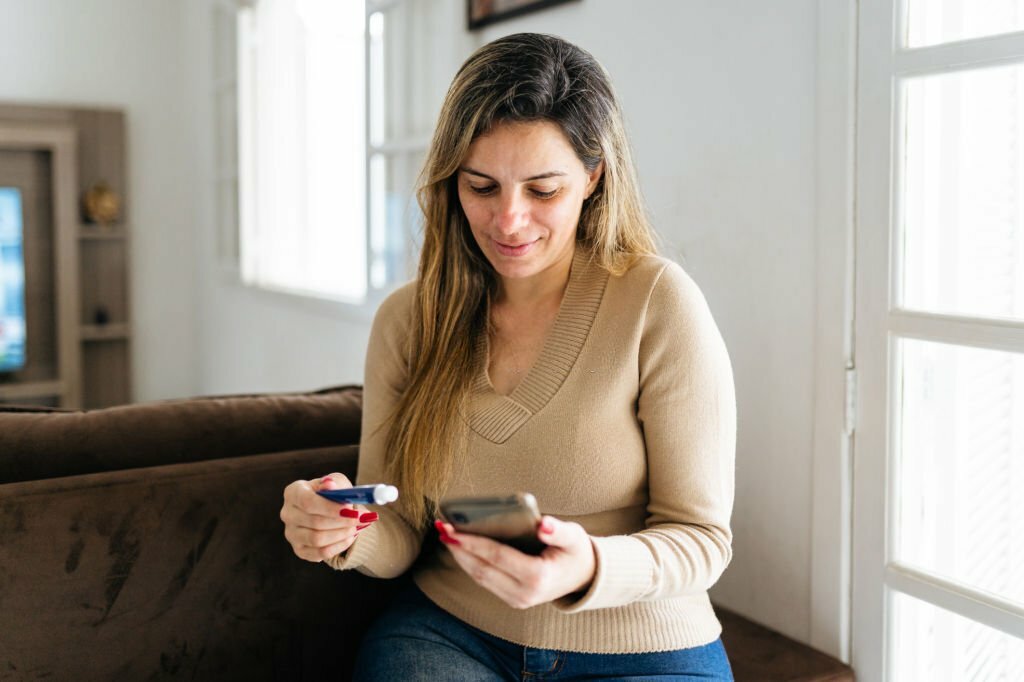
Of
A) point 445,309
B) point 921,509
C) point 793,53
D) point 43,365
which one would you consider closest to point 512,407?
point 445,309

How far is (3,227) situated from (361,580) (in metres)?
3.61

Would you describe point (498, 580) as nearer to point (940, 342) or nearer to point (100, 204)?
point (940, 342)

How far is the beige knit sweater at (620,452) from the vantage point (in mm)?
1225

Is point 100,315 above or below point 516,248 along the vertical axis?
below

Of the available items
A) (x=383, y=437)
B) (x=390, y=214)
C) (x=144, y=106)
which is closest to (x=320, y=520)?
(x=383, y=437)

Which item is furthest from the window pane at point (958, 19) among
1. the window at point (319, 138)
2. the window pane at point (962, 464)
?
the window at point (319, 138)

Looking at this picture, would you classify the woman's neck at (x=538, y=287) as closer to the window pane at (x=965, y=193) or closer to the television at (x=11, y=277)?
the window pane at (x=965, y=193)

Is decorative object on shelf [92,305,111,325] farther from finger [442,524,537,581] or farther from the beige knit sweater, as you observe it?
finger [442,524,537,581]

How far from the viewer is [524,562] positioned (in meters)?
0.99

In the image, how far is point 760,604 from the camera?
1.66 m

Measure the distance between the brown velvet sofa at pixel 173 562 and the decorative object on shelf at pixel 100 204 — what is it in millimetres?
3243

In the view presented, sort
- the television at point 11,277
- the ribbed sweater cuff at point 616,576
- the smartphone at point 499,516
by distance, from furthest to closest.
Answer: the television at point 11,277
the ribbed sweater cuff at point 616,576
the smartphone at point 499,516

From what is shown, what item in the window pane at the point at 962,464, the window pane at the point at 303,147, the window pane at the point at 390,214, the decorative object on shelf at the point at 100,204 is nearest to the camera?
the window pane at the point at 962,464

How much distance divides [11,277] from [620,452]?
13.1 feet
